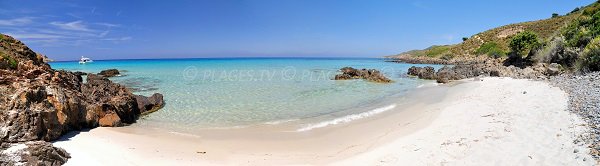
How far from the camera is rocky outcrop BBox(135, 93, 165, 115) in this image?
603 inches

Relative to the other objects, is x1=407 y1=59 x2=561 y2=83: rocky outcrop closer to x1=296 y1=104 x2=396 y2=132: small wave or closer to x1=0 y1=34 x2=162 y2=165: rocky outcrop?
x1=296 y1=104 x2=396 y2=132: small wave

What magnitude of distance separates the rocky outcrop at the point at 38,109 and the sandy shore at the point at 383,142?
1.67ft

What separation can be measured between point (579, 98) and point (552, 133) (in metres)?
4.96

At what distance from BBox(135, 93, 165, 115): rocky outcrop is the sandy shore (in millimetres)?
3226

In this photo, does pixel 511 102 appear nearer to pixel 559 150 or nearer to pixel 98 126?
pixel 559 150

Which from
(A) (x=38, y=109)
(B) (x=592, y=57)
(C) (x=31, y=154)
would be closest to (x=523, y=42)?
(B) (x=592, y=57)

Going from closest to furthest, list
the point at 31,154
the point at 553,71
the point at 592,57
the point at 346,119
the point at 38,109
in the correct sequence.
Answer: the point at 31,154
the point at 38,109
the point at 346,119
the point at 592,57
the point at 553,71

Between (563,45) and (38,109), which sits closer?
(38,109)

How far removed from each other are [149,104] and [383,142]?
11.2 m

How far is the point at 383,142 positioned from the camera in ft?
31.8

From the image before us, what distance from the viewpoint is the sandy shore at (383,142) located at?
7254mm

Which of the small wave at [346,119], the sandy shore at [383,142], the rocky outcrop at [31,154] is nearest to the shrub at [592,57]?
the sandy shore at [383,142]

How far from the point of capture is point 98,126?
11211 mm

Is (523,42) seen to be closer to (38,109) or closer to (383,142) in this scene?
(383,142)
